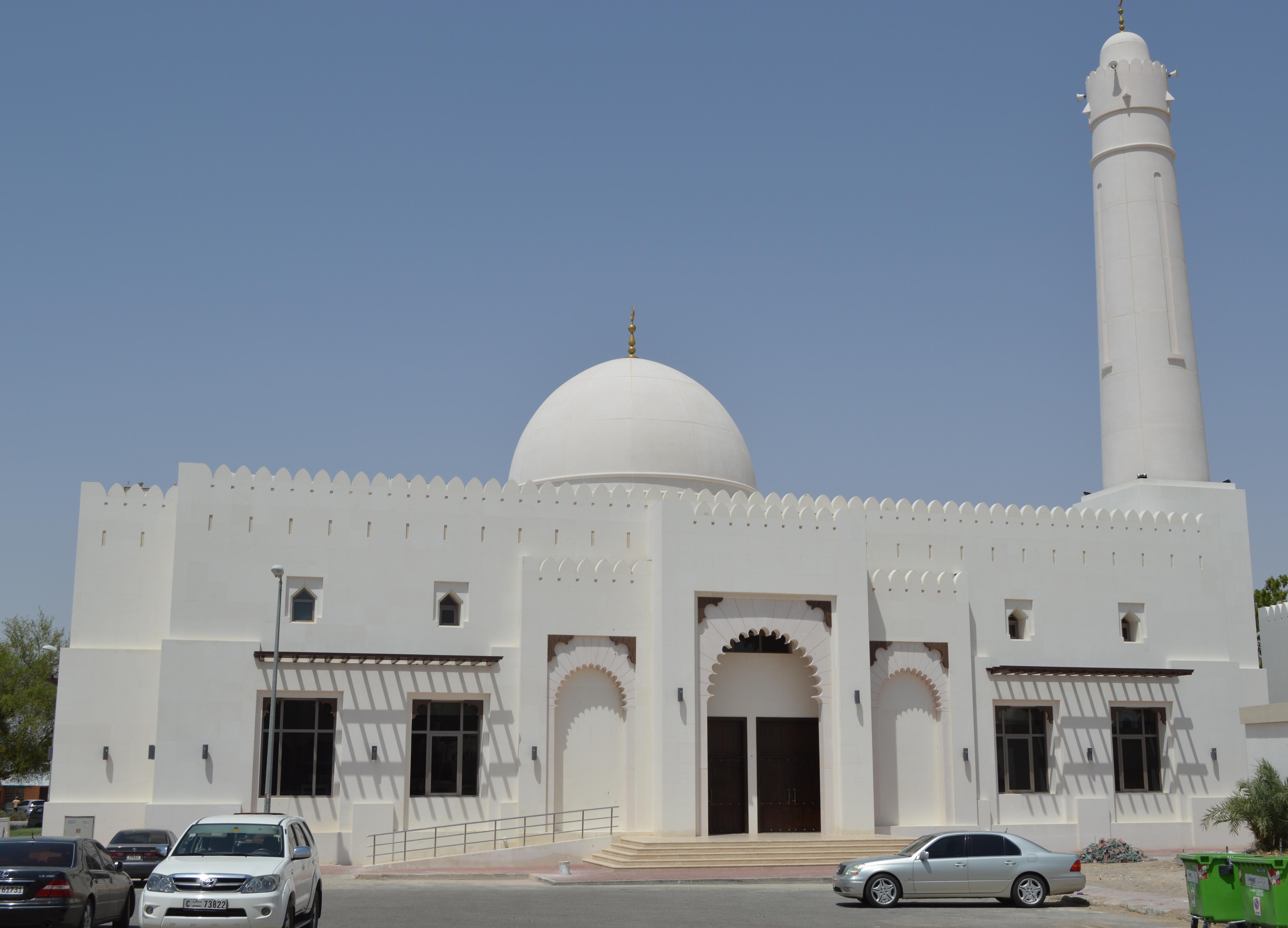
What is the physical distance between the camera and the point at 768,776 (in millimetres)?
27328

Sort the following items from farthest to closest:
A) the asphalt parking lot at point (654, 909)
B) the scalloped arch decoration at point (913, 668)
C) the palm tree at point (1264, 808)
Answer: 1. the scalloped arch decoration at point (913, 668)
2. the palm tree at point (1264, 808)
3. the asphalt parking lot at point (654, 909)

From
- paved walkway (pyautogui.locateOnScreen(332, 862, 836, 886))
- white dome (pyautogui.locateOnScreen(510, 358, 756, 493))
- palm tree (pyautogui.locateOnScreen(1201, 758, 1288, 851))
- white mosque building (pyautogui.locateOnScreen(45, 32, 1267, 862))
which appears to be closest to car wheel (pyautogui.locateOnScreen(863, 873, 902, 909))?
paved walkway (pyautogui.locateOnScreen(332, 862, 836, 886))

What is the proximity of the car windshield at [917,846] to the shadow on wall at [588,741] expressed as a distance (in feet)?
27.7

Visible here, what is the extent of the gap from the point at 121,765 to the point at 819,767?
47.8 ft

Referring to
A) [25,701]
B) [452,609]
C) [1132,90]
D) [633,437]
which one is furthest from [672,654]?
[25,701]

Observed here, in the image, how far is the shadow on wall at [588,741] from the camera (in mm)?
26219

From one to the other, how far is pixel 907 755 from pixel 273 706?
13831mm

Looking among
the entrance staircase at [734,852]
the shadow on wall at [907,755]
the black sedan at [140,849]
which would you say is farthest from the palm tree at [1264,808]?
the black sedan at [140,849]

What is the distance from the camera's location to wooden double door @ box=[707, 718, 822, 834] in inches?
1060

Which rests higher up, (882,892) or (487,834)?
(487,834)

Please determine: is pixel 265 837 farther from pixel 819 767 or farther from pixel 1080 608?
pixel 1080 608

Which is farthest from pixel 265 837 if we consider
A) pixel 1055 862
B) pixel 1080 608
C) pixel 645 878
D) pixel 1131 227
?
pixel 1131 227

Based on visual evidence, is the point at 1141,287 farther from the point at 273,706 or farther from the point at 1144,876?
the point at 273,706

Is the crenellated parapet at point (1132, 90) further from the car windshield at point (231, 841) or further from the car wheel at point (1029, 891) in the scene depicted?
the car windshield at point (231, 841)
